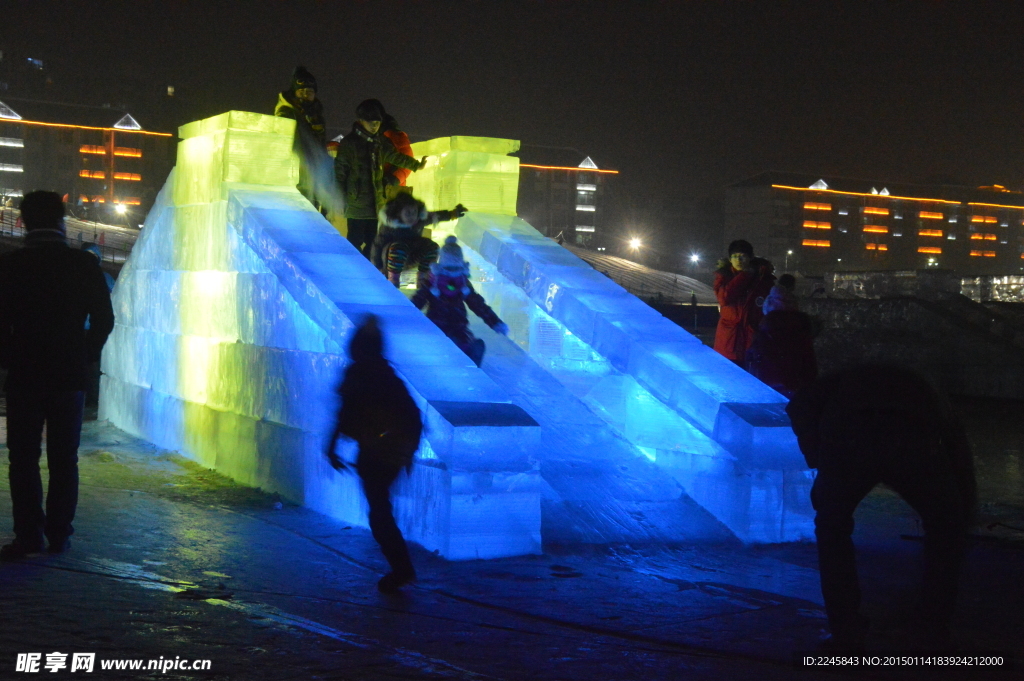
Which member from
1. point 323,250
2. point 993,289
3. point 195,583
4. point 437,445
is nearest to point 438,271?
point 323,250

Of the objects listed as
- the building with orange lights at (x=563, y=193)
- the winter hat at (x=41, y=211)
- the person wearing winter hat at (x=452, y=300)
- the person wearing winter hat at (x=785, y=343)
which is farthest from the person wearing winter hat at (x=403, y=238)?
the building with orange lights at (x=563, y=193)

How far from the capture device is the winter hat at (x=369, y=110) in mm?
9492

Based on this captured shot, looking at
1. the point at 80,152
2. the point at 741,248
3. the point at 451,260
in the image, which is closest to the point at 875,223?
the point at 80,152

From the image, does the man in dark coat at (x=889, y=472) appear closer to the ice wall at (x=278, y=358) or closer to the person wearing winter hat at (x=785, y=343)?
the ice wall at (x=278, y=358)

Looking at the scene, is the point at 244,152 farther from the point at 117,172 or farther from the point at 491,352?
the point at 117,172

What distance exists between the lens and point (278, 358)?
7.62 m

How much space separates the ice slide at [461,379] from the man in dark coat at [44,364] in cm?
172

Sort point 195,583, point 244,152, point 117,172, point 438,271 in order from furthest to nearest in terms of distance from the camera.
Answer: point 117,172
point 244,152
point 438,271
point 195,583

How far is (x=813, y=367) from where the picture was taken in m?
7.99

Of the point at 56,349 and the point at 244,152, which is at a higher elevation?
the point at 244,152

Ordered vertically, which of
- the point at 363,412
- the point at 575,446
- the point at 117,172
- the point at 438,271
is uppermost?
the point at 117,172

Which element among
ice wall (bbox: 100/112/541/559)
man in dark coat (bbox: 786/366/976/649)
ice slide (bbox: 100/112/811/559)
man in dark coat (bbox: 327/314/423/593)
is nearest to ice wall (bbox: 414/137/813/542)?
ice slide (bbox: 100/112/811/559)

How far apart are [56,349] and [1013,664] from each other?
478cm

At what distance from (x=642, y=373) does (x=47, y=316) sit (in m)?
4.22
